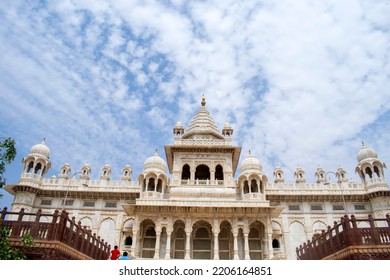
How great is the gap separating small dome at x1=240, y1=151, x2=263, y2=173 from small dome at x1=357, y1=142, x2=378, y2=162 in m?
12.2

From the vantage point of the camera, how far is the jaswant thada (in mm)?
24031

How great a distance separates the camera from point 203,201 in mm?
24219

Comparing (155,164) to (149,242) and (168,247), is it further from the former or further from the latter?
(168,247)

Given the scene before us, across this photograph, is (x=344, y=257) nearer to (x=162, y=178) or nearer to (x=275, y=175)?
(x=162, y=178)

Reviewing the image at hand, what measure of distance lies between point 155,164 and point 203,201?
253 inches

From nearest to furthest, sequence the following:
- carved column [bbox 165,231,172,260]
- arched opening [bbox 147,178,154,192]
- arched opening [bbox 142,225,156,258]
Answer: carved column [bbox 165,231,172,260] → arched opening [bbox 142,225,156,258] → arched opening [bbox 147,178,154,192]

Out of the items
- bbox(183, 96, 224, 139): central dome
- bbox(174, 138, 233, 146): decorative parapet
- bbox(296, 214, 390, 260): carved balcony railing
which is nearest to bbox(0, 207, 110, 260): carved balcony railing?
bbox(296, 214, 390, 260): carved balcony railing

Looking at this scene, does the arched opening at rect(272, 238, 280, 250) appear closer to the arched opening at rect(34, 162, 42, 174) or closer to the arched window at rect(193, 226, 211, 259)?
the arched window at rect(193, 226, 211, 259)

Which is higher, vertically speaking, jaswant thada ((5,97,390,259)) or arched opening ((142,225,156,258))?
jaswant thada ((5,97,390,259))

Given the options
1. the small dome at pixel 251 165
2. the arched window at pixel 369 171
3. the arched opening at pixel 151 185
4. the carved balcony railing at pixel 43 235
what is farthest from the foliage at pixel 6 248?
the arched window at pixel 369 171

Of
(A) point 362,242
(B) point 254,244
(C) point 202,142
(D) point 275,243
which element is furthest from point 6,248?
(D) point 275,243

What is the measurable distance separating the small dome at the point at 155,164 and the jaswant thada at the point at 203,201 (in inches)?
3.7

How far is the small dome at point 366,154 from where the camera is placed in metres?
32.2

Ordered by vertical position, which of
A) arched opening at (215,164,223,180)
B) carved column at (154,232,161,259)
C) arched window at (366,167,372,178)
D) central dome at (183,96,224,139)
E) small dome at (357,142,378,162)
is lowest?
carved column at (154,232,161,259)
